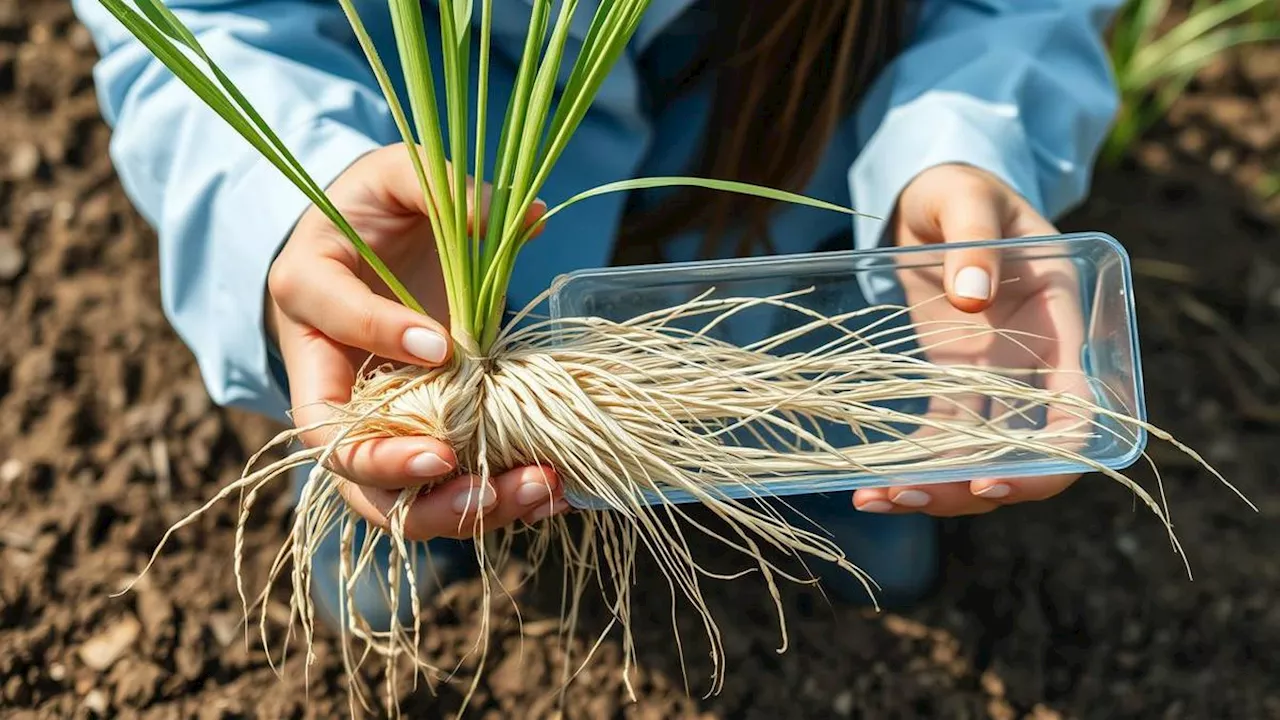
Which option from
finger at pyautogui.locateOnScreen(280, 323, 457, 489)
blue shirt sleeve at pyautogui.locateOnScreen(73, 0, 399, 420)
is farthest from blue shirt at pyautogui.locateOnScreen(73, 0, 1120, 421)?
Result: finger at pyautogui.locateOnScreen(280, 323, 457, 489)

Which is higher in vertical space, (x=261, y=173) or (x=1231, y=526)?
(x=261, y=173)

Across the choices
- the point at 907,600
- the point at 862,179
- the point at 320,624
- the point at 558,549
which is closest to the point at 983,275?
the point at 862,179

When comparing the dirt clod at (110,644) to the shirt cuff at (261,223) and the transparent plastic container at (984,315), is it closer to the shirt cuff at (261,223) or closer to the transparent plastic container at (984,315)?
the shirt cuff at (261,223)

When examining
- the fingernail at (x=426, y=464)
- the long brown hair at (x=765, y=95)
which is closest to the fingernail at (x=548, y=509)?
the fingernail at (x=426, y=464)

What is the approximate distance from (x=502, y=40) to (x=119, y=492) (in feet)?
2.14

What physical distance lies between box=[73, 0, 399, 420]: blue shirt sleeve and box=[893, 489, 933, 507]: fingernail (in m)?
0.52

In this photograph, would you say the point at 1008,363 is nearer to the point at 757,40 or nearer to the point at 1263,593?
the point at 757,40

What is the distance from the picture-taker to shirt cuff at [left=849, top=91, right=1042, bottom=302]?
1.11 m

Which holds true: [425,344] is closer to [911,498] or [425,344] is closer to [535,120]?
[535,120]

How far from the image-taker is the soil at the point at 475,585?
117cm

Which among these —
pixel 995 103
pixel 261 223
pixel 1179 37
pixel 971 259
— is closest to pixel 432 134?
pixel 261 223

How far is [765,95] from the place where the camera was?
1.16 m

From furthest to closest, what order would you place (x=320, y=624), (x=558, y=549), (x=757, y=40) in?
(x=558, y=549)
(x=320, y=624)
(x=757, y=40)

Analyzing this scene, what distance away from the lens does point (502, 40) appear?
3.85 feet
